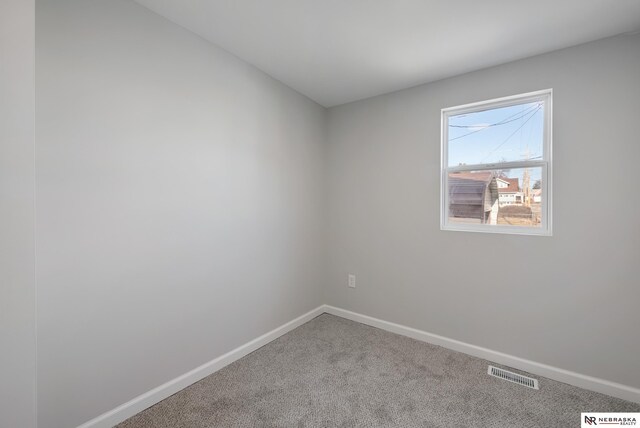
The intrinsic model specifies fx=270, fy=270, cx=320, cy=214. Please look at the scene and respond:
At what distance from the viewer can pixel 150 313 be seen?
1699 mm

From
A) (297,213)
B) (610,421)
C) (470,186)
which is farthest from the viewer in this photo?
(297,213)

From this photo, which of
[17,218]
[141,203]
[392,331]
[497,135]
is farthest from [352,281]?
[17,218]

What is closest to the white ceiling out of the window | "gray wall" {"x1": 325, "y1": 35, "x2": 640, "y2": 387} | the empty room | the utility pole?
the empty room

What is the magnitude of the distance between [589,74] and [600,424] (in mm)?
2228

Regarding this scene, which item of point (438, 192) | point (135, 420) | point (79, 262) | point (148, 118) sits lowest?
point (135, 420)

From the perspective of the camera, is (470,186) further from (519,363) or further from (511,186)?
(519,363)

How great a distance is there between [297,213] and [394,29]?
1762mm

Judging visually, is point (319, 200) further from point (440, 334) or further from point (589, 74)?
point (589, 74)

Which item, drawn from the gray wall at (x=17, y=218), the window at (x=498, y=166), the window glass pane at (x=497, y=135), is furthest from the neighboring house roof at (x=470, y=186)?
the gray wall at (x=17, y=218)

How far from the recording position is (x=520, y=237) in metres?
2.11

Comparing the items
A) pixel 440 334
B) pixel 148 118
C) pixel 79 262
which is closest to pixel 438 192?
pixel 440 334

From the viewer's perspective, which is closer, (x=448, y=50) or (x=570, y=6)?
(x=570, y=6)

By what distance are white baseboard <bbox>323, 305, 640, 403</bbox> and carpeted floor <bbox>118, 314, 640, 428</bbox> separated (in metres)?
0.05

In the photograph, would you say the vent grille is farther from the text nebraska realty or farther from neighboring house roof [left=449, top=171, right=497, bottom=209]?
neighboring house roof [left=449, top=171, right=497, bottom=209]
